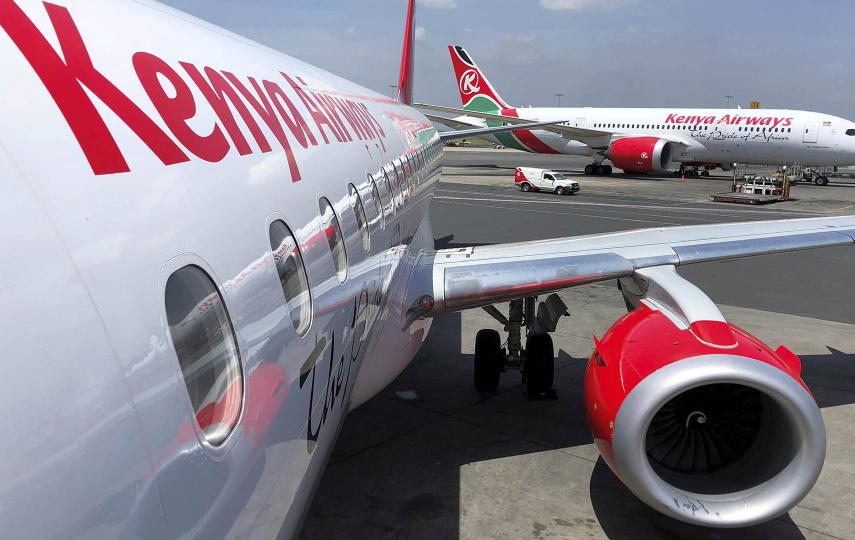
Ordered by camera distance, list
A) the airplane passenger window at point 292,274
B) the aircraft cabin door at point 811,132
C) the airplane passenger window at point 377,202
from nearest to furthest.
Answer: the airplane passenger window at point 292,274 → the airplane passenger window at point 377,202 → the aircraft cabin door at point 811,132

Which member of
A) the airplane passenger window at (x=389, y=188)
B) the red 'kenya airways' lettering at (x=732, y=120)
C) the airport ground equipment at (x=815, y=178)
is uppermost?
the airplane passenger window at (x=389, y=188)

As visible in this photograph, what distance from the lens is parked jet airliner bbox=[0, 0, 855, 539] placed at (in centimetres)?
141

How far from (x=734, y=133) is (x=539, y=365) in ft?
105

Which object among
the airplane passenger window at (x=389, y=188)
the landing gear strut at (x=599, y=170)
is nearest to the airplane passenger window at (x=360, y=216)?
the airplane passenger window at (x=389, y=188)

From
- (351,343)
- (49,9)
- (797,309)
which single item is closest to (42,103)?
(49,9)

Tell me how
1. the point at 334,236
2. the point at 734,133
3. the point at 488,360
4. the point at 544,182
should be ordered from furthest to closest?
the point at 734,133 < the point at 544,182 < the point at 488,360 < the point at 334,236

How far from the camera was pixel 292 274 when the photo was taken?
2.91 m

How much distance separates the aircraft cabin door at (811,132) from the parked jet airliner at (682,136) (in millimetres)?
44

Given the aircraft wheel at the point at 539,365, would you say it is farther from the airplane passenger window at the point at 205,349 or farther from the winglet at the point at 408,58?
the winglet at the point at 408,58

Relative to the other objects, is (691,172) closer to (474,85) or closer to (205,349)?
(474,85)

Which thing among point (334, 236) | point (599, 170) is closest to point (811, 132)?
point (599, 170)

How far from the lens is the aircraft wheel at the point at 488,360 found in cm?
800

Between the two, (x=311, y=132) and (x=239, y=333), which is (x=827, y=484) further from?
(x=239, y=333)

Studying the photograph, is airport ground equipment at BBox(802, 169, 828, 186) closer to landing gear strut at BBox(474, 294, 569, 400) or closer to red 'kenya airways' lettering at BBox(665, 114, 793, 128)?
Answer: red 'kenya airways' lettering at BBox(665, 114, 793, 128)
